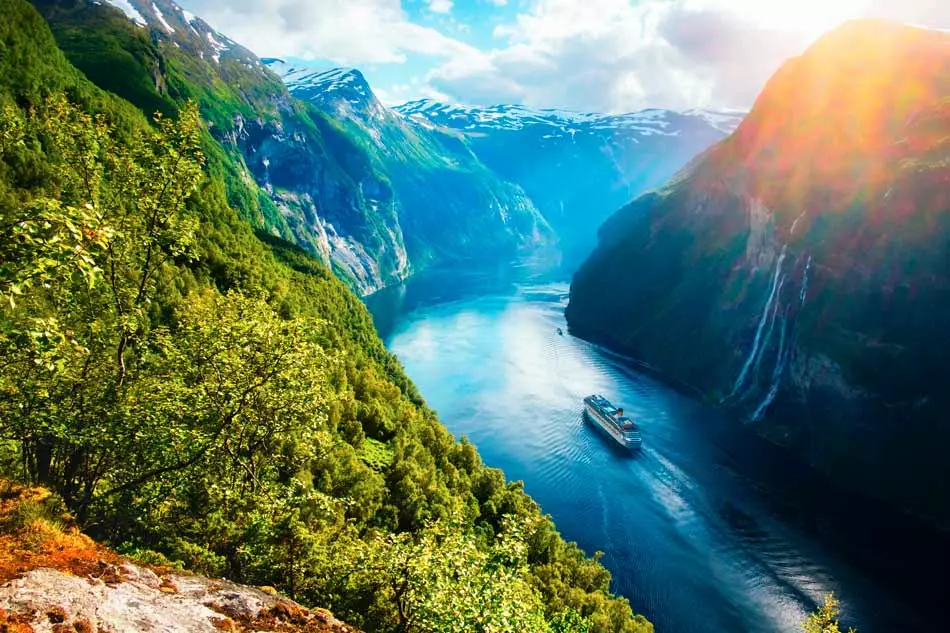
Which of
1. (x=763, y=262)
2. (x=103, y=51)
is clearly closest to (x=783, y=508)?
(x=763, y=262)

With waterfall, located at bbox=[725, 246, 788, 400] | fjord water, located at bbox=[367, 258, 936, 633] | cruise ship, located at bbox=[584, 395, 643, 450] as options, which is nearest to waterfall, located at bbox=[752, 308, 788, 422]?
waterfall, located at bbox=[725, 246, 788, 400]

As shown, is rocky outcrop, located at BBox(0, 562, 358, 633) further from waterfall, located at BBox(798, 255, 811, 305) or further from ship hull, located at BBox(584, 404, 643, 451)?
waterfall, located at BBox(798, 255, 811, 305)

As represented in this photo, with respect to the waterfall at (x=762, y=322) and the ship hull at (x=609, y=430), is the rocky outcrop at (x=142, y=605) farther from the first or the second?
the waterfall at (x=762, y=322)

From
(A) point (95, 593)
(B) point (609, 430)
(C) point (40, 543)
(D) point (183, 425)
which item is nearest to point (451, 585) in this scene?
(A) point (95, 593)

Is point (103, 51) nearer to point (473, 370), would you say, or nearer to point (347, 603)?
point (473, 370)

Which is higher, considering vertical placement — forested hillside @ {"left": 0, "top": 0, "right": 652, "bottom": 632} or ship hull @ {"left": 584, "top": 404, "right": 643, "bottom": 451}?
forested hillside @ {"left": 0, "top": 0, "right": 652, "bottom": 632}

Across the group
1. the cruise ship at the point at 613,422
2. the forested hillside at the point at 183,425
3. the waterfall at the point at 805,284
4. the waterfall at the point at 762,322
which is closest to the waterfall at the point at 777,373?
the waterfall at the point at 805,284

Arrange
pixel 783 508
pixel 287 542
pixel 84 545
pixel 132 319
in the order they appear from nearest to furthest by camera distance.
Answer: pixel 84 545
pixel 132 319
pixel 287 542
pixel 783 508

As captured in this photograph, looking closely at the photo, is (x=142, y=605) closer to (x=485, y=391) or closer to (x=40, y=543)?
(x=40, y=543)
